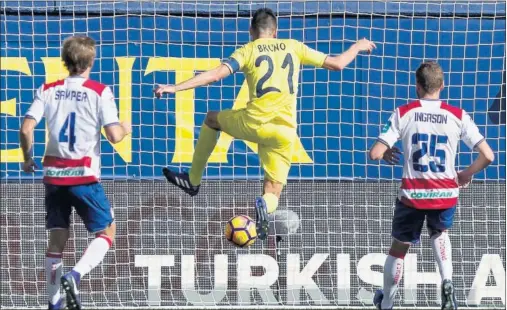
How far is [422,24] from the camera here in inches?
454

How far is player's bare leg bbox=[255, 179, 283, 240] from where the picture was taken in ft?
30.7

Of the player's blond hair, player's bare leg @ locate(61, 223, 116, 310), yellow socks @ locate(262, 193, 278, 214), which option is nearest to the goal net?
yellow socks @ locate(262, 193, 278, 214)

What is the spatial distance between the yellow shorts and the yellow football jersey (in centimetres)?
6

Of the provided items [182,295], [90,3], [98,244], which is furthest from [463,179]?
[90,3]

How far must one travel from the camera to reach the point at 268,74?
9.48 meters

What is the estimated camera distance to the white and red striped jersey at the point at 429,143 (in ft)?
28.6

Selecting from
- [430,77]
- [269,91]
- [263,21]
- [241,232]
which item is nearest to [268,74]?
[269,91]

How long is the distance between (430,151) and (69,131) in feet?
8.15

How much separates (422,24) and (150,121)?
2639mm

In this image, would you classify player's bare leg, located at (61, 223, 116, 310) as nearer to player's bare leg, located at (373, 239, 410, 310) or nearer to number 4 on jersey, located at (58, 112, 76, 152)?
number 4 on jersey, located at (58, 112, 76, 152)

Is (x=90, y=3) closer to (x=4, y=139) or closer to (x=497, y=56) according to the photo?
(x=4, y=139)

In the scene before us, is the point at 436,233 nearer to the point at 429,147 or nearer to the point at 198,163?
the point at 429,147

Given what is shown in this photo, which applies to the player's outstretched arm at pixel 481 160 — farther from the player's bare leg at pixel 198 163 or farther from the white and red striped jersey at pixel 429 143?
the player's bare leg at pixel 198 163

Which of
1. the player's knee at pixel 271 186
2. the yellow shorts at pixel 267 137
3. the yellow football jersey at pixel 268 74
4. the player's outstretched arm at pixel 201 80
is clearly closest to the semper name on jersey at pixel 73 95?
the player's outstretched arm at pixel 201 80
